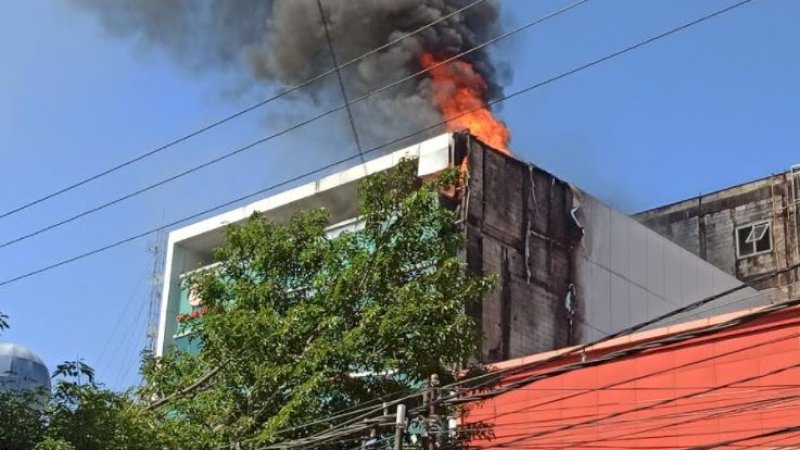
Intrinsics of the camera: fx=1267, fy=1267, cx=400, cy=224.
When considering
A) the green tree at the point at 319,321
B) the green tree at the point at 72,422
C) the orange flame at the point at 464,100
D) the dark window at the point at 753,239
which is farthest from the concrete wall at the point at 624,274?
the green tree at the point at 72,422

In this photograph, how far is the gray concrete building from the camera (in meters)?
35.9

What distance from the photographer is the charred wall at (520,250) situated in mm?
25797

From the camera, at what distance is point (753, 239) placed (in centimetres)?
3709

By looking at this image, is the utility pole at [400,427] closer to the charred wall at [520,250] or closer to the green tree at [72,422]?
the green tree at [72,422]

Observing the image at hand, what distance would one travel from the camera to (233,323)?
54.7 feet

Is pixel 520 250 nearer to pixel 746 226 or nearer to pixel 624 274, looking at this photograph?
pixel 624 274

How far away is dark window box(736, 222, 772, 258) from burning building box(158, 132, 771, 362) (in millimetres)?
6557

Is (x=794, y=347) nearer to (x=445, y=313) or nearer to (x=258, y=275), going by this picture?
(x=445, y=313)

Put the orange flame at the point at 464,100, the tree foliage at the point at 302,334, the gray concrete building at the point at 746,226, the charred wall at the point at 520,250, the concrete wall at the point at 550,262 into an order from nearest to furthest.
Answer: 1. the tree foliage at the point at 302,334
2. the charred wall at the point at 520,250
3. the concrete wall at the point at 550,262
4. the orange flame at the point at 464,100
5. the gray concrete building at the point at 746,226

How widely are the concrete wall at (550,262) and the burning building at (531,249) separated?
2 centimetres

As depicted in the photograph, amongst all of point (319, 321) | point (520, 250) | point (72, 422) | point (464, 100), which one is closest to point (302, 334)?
point (319, 321)

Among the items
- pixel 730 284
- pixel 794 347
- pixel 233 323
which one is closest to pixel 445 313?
pixel 233 323

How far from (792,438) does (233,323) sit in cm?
735

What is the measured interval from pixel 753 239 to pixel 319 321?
23.4 m
